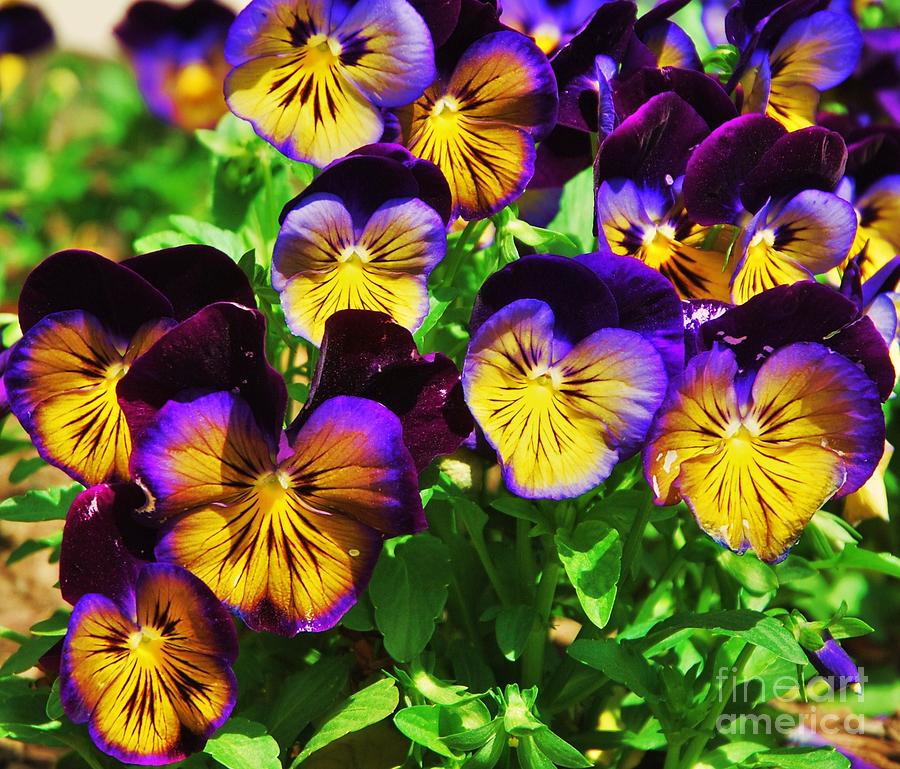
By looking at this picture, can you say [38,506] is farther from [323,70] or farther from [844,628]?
[844,628]

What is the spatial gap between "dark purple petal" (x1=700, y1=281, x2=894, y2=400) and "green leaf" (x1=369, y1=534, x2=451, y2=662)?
0.36 metres

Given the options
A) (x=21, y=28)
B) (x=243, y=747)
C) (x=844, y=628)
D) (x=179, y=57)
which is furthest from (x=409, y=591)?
(x=21, y=28)

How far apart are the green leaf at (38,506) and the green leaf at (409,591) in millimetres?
382

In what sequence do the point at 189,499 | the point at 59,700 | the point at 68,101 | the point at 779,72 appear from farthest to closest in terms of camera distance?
the point at 68,101, the point at 779,72, the point at 59,700, the point at 189,499

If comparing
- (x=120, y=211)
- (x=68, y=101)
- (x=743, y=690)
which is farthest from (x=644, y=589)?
(x=68, y=101)

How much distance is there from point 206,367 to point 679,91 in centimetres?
56

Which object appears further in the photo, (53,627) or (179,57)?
(179,57)

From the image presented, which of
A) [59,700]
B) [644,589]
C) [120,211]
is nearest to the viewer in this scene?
[59,700]

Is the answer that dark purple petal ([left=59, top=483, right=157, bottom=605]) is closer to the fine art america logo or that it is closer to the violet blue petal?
the fine art america logo

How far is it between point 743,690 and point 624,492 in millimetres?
329

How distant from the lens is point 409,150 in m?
1.19

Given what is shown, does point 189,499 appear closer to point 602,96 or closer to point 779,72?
point 602,96

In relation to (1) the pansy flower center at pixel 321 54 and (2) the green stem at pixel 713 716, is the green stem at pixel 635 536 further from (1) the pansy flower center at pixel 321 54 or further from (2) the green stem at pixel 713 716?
(1) the pansy flower center at pixel 321 54

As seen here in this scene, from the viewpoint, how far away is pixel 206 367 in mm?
1021
